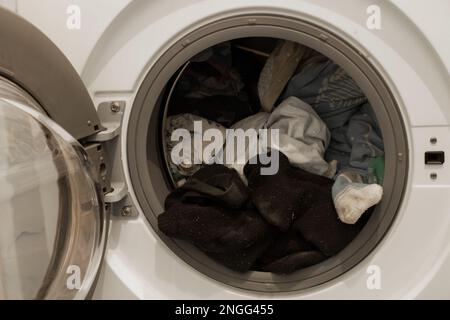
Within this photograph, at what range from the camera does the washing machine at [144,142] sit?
73cm

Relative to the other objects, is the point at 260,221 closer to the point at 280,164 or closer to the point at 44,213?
the point at 280,164

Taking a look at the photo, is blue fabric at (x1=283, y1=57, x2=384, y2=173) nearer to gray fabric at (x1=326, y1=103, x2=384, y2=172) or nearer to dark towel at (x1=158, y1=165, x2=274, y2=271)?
gray fabric at (x1=326, y1=103, x2=384, y2=172)

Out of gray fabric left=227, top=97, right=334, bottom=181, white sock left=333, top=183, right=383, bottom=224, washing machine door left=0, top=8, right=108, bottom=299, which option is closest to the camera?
washing machine door left=0, top=8, right=108, bottom=299

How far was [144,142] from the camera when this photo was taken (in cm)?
83

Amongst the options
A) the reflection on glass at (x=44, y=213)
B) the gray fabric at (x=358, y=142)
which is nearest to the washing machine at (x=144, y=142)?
the reflection on glass at (x=44, y=213)

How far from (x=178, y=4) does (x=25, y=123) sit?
1.00 feet

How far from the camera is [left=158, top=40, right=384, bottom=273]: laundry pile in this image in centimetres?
82

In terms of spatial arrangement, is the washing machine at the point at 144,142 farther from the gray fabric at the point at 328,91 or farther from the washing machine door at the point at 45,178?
the gray fabric at the point at 328,91

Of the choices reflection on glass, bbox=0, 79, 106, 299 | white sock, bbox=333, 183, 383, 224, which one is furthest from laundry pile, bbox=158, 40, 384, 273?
reflection on glass, bbox=0, 79, 106, 299

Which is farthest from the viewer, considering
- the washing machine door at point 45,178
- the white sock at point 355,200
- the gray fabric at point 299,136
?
the gray fabric at point 299,136

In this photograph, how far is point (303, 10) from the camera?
76 centimetres

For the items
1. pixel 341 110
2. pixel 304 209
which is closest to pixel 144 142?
pixel 304 209

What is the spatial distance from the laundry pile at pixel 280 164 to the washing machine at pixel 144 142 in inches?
2.0
